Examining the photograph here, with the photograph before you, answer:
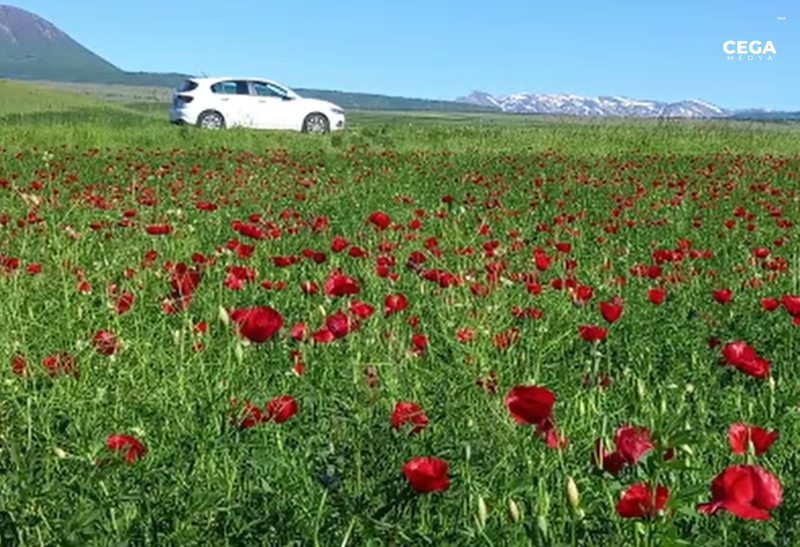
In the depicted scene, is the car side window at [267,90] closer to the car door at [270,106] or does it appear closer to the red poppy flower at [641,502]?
the car door at [270,106]

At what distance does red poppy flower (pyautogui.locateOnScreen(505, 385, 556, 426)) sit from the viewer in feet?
5.15

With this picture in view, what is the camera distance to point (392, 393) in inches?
111

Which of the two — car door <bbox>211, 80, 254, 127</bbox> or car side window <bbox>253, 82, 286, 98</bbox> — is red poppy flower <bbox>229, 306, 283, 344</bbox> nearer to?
car door <bbox>211, 80, 254, 127</bbox>

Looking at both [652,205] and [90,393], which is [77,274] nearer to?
[90,393]

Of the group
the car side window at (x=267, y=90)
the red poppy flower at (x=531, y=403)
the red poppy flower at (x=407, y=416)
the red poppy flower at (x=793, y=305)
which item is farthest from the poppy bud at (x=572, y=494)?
the car side window at (x=267, y=90)

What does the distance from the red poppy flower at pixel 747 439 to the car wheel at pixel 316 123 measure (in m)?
21.4

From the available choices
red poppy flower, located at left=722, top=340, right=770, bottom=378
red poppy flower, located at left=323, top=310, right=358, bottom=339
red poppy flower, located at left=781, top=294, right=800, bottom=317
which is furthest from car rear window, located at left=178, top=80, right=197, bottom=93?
red poppy flower, located at left=722, top=340, right=770, bottom=378

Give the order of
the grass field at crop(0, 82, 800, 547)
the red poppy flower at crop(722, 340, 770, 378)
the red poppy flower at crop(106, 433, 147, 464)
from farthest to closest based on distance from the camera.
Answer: the red poppy flower at crop(722, 340, 770, 378) → the red poppy flower at crop(106, 433, 147, 464) → the grass field at crop(0, 82, 800, 547)

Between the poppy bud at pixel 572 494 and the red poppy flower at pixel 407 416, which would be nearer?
the poppy bud at pixel 572 494

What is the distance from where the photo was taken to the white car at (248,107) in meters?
22.0

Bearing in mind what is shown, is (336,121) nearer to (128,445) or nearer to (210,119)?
(210,119)

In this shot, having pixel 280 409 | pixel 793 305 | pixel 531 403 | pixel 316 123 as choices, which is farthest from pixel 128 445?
pixel 316 123

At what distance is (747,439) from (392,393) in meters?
1.27

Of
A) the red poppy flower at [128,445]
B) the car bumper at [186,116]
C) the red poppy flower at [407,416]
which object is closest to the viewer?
the red poppy flower at [128,445]
